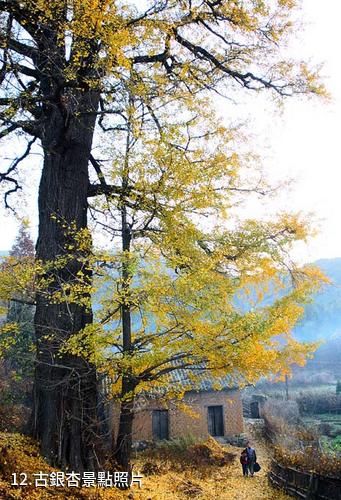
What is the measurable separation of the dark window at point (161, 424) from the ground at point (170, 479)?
3.39 meters

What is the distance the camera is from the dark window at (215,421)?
2334cm

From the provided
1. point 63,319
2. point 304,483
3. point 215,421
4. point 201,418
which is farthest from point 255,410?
point 63,319

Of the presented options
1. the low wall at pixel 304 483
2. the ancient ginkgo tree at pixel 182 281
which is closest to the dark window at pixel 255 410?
the low wall at pixel 304 483

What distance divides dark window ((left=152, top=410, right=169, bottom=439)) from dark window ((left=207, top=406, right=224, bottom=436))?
261 centimetres

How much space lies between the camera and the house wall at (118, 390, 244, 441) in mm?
21719

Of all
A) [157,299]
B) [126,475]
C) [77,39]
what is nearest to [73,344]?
[157,299]

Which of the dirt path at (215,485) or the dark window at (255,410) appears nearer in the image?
the dirt path at (215,485)

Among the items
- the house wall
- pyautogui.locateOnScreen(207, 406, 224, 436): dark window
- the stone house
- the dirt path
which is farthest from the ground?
pyautogui.locateOnScreen(207, 406, 224, 436): dark window

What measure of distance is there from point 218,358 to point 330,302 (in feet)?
389

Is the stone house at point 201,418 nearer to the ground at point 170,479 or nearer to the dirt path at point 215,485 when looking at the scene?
the ground at point 170,479

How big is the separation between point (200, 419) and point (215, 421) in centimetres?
115

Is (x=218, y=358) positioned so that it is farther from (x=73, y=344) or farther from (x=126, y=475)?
(x=126, y=475)

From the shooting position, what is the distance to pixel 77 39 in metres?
6.91

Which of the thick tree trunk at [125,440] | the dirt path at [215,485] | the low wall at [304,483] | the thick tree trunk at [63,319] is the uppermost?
the thick tree trunk at [63,319]
